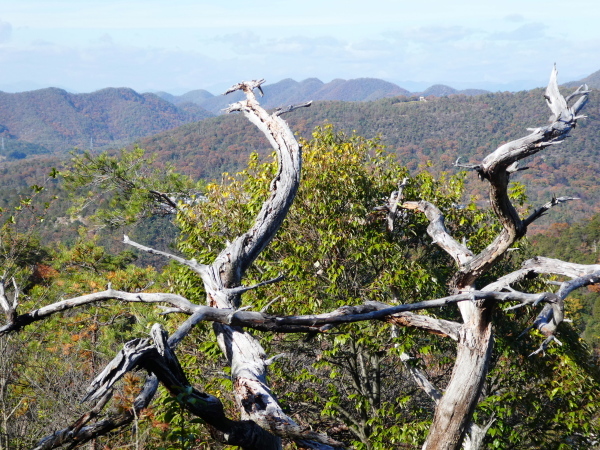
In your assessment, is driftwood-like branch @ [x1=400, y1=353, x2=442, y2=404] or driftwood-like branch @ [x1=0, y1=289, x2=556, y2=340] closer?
driftwood-like branch @ [x1=0, y1=289, x2=556, y2=340]

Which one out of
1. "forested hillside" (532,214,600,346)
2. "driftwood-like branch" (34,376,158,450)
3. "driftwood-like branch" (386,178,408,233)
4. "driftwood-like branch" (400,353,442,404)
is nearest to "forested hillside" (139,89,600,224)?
"forested hillside" (532,214,600,346)

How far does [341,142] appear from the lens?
657 cm

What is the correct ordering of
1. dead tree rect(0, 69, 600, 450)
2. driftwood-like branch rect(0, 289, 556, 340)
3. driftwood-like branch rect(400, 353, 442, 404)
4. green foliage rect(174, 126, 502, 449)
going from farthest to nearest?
green foliage rect(174, 126, 502, 449)
driftwood-like branch rect(400, 353, 442, 404)
driftwood-like branch rect(0, 289, 556, 340)
dead tree rect(0, 69, 600, 450)

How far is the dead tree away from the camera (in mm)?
1664

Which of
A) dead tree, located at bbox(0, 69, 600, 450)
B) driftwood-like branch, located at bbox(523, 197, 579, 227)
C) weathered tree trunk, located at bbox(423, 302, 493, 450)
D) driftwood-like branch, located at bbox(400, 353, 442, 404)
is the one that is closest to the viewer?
dead tree, located at bbox(0, 69, 600, 450)

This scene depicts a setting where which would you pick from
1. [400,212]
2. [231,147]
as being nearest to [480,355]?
[400,212]

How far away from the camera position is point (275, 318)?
2.09 m

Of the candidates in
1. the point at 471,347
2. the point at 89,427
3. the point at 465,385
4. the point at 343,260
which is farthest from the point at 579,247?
the point at 89,427

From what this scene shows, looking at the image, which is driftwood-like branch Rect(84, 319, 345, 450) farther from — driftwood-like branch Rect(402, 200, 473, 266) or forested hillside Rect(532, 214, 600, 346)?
forested hillside Rect(532, 214, 600, 346)

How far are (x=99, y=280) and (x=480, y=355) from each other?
22.6 ft

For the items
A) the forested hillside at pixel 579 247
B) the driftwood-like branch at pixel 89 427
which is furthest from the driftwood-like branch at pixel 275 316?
the forested hillside at pixel 579 247

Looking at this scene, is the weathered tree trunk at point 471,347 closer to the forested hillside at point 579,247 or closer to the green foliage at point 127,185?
the green foliage at point 127,185

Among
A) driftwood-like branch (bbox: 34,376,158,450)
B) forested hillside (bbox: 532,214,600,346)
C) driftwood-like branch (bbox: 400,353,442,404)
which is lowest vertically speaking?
forested hillside (bbox: 532,214,600,346)

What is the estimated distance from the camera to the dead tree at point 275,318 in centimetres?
166
